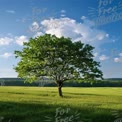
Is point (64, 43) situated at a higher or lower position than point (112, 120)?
higher

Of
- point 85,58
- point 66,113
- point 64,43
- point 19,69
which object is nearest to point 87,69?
point 85,58

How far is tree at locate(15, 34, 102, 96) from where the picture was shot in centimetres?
6194

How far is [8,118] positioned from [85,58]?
42458mm

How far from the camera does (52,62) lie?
203 feet

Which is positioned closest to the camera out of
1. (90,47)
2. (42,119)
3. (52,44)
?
(42,119)

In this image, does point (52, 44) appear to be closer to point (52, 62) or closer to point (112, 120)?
point (52, 62)

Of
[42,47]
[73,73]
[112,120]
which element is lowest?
[112,120]

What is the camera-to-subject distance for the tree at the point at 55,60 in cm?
6194

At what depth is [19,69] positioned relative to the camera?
64.1 metres

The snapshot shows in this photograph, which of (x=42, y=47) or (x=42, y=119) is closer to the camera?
(x=42, y=119)

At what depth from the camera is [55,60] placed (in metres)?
62.0

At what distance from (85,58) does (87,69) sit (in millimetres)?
2270

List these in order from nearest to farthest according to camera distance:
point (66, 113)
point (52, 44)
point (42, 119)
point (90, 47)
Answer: point (42, 119)
point (66, 113)
point (52, 44)
point (90, 47)

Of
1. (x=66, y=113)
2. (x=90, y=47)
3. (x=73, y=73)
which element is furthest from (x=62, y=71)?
(x=66, y=113)
